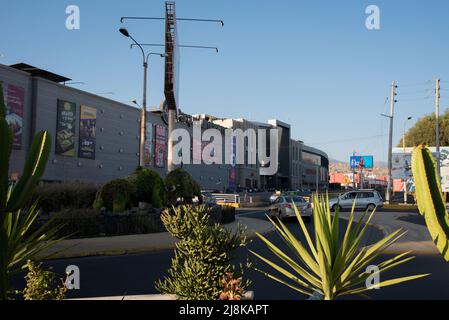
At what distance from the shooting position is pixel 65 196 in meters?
21.8

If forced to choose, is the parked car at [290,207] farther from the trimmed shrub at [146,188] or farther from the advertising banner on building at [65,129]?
the advertising banner on building at [65,129]

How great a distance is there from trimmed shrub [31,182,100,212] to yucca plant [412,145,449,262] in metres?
18.6

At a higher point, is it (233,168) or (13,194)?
(233,168)

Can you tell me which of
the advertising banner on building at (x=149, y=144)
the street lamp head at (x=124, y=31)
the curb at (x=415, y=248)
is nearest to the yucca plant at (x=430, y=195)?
the curb at (x=415, y=248)

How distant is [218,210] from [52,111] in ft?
90.3

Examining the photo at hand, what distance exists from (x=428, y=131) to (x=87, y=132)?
49900 mm

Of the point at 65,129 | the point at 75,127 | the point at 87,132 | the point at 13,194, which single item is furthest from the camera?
the point at 87,132

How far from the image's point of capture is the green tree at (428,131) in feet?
216

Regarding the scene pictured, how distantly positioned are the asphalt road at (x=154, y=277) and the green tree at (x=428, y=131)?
59.8 m

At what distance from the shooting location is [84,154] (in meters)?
47.8

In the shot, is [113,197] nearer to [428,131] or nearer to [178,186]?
[178,186]

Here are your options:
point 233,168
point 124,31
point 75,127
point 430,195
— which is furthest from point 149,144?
point 430,195

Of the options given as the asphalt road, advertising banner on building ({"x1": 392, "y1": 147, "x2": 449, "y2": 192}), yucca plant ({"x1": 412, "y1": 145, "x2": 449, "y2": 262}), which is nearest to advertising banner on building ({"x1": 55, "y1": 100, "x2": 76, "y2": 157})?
advertising banner on building ({"x1": 392, "y1": 147, "x2": 449, "y2": 192})
